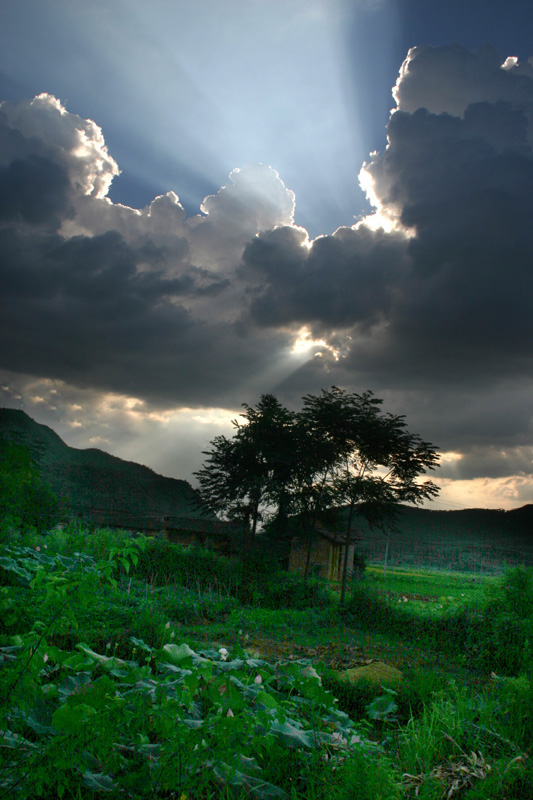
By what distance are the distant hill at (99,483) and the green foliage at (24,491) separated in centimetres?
55

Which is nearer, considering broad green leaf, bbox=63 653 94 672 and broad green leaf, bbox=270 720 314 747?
broad green leaf, bbox=270 720 314 747

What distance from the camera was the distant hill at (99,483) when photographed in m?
16.8

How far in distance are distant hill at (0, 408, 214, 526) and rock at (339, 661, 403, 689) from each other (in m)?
12.1

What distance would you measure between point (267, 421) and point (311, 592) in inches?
327

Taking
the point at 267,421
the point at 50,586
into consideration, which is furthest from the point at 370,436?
the point at 50,586

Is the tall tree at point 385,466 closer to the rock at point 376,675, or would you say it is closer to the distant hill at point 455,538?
the distant hill at point 455,538

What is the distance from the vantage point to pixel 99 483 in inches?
843

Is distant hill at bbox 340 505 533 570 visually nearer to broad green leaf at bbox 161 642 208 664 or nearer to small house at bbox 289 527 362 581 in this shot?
small house at bbox 289 527 362 581

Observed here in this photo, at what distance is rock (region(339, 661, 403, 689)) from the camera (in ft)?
16.4

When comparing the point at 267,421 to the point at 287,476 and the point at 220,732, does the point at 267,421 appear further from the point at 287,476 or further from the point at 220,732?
the point at 220,732

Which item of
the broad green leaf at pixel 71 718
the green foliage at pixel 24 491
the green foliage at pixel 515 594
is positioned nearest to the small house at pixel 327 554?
the green foliage at pixel 24 491

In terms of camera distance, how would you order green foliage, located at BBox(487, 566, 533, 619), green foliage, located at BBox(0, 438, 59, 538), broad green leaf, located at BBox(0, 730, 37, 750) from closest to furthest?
1. broad green leaf, located at BBox(0, 730, 37, 750)
2. green foliage, located at BBox(487, 566, 533, 619)
3. green foliage, located at BBox(0, 438, 59, 538)

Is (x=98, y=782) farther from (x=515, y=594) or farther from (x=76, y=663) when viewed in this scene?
(x=515, y=594)

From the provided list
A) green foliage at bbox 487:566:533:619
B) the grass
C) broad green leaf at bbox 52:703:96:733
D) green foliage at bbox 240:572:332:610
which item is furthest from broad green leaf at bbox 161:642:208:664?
green foliage at bbox 240:572:332:610
